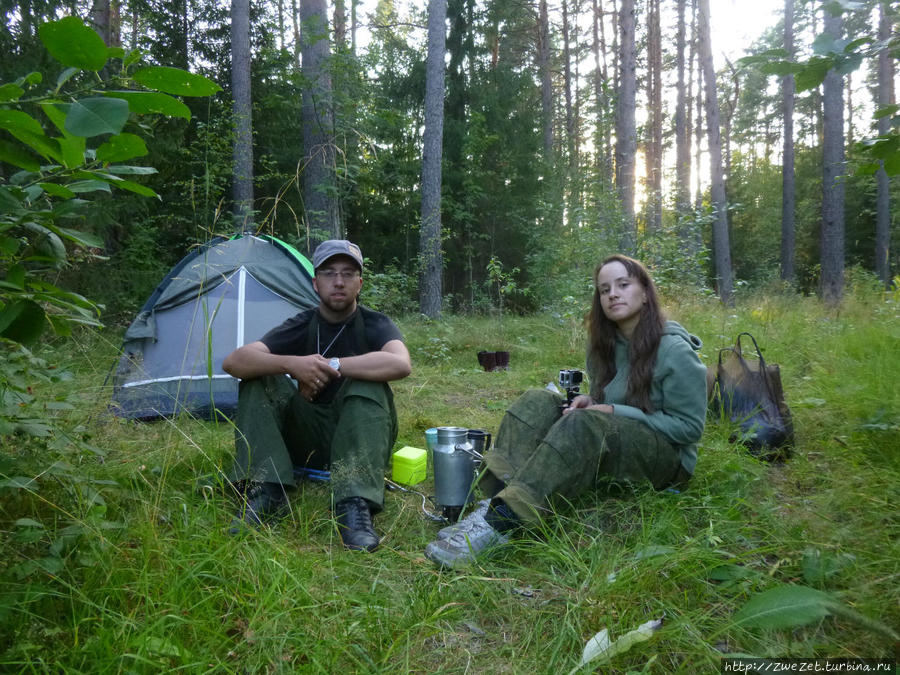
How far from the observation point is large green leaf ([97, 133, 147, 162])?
0.88 m

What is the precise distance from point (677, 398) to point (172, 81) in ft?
6.31

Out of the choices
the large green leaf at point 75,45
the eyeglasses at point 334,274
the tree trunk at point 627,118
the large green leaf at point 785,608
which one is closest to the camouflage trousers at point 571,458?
the large green leaf at point 785,608

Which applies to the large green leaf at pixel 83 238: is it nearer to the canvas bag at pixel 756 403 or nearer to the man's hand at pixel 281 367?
the man's hand at pixel 281 367

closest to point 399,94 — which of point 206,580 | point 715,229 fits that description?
point 715,229

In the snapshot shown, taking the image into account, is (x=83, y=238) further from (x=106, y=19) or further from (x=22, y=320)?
(x=106, y=19)

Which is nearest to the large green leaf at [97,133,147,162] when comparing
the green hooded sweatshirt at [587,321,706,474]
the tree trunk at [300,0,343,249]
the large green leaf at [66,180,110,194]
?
the large green leaf at [66,180,110,194]

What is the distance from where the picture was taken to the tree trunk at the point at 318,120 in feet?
23.9

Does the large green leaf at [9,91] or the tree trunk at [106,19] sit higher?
the tree trunk at [106,19]

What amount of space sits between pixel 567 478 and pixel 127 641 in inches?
53.8

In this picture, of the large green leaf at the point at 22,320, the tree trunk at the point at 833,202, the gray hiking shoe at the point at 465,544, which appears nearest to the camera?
the large green leaf at the point at 22,320

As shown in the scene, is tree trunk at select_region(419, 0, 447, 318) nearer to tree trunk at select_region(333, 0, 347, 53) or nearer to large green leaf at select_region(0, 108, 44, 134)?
tree trunk at select_region(333, 0, 347, 53)

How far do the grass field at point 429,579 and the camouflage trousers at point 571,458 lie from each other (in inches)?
4.2

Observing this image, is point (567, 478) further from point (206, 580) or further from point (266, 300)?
point (266, 300)

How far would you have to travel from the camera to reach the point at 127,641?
48.1 inches
